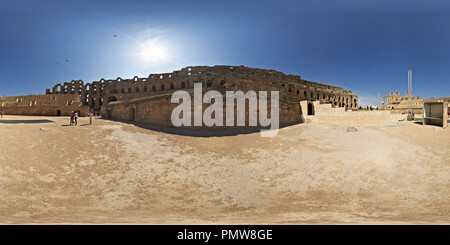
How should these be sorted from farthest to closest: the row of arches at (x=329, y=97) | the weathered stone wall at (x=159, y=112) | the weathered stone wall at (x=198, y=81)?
the row of arches at (x=329, y=97) < the weathered stone wall at (x=198, y=81) < the weathered stone wall at (x=159, y=112)

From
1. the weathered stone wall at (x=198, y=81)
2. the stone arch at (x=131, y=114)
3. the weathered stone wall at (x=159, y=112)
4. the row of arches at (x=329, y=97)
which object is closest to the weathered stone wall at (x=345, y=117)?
the weathered stone wall at (x=159, y=112)

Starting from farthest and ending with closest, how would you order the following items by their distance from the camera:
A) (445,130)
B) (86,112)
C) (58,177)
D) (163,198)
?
(86,112) < (445,130) < (58,177) < (163,198)

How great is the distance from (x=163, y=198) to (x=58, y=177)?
→ 13.7ft

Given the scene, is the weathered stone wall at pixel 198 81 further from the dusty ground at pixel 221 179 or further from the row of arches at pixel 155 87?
the dusty ground at pixel 221 179

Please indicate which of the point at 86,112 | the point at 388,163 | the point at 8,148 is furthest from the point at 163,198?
the point at 86,112

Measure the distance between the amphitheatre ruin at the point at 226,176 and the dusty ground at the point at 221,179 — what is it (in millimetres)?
37

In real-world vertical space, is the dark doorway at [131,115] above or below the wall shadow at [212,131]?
above

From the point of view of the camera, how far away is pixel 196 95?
15773 millimetres

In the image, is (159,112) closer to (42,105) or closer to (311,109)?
(311,109)

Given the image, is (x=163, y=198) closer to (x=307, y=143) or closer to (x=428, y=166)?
(x=307, y=143)

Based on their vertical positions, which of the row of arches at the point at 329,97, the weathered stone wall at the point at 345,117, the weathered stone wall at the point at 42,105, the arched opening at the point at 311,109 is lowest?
the weathered stone wall at the point at 345,117

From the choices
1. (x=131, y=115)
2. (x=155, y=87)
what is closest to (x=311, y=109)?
(x=131, y=115)

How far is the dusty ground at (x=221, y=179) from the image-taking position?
18.2ft

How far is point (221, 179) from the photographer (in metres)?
8.03
